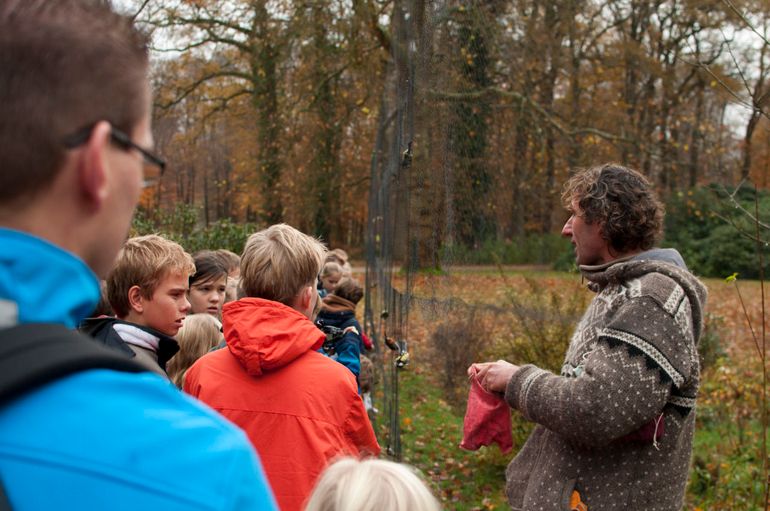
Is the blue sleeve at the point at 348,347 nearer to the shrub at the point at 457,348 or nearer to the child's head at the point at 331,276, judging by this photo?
the shrub at the point at 457,348

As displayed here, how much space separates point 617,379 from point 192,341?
209cm

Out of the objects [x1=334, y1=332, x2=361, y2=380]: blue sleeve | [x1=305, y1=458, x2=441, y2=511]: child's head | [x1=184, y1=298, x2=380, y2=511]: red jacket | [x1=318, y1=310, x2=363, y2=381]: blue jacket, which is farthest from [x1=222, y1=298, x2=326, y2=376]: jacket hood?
[x1=334, y1=332, x2=361, y2=380]: blue sleeve

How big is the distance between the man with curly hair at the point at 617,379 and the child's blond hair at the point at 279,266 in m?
0.70

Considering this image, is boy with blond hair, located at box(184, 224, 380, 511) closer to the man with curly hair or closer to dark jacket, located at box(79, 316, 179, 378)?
dark jacket, located at box(79, 316, 179, 378)

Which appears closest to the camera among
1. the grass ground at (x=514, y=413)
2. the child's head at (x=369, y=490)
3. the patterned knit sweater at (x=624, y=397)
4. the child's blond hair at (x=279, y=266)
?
the child's head at (x=369, y=490)

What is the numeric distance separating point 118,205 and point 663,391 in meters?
1.85

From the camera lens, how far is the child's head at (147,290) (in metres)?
3.09

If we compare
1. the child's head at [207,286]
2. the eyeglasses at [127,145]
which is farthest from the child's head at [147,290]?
the eyeglasses at [127,145]

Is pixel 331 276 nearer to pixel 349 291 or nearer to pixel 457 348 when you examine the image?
pixel 349 291

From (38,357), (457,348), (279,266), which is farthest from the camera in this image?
(457,348)

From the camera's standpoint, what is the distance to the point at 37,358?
0.76 meters

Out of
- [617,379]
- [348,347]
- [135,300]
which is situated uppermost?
[135,300]

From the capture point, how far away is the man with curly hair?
227 centimetres

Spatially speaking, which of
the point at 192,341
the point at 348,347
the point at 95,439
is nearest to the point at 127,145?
the point at 95,439
